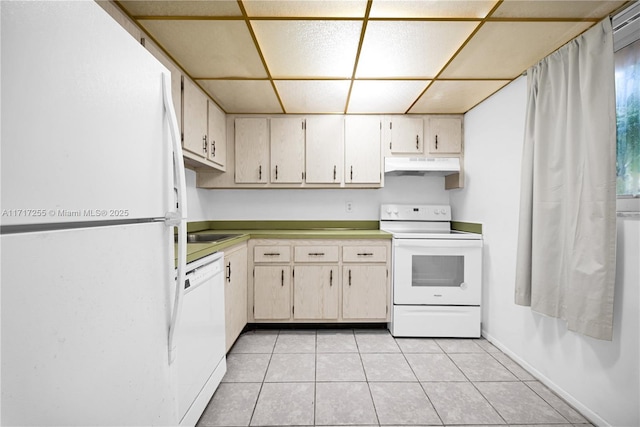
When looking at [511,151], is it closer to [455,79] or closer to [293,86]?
[455,79]

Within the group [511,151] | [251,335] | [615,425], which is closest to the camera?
[615,425]

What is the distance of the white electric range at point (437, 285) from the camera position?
2.43 metres

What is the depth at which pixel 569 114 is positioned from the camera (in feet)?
5.01

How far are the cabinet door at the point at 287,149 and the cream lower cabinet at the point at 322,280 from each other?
2.57 feet

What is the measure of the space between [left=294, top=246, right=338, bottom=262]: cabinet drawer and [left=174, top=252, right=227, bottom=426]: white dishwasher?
36.8 inches

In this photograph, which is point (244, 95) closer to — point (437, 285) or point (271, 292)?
point (271, 292)

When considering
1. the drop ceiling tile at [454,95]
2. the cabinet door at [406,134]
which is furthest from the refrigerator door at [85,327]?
the cabinet door at [406,134]

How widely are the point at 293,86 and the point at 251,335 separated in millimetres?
2224

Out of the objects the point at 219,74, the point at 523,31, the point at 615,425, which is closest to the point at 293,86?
the point at 219,74

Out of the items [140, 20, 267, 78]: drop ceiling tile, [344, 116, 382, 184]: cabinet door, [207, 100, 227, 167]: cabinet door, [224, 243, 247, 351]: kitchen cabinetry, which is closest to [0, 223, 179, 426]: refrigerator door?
[224, 243, 247, 351]: kitchen cabinetry

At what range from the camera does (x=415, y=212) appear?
3.09 metres

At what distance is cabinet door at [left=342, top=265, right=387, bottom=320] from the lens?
254 centimetres

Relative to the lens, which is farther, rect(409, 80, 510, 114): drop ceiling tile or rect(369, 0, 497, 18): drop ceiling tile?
rect(409, 80, 510, 114): drop ceiling tile

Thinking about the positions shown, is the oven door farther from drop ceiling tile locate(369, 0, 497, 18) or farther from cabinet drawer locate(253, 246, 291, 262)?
drop ceiling tile locate(369, 0, 497, 18)
